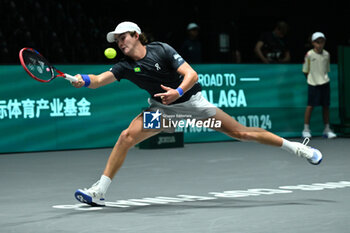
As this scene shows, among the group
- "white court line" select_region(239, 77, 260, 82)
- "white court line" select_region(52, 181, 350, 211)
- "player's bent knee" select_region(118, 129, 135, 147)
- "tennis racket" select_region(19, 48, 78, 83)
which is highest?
"tennis racket" select_region(19, 48, 78, 83)

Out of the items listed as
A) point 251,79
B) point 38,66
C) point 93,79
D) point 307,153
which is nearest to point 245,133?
point 307,153

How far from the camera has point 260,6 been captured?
893 inches

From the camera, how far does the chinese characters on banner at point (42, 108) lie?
45.8 ft

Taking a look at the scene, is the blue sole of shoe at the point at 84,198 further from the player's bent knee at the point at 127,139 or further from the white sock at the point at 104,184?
the player's bent knee at the point at 127,139

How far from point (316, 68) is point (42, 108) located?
558 cm

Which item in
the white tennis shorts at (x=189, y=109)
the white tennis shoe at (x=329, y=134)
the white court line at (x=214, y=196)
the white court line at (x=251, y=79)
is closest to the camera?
the white court line at (x=214, y=196)

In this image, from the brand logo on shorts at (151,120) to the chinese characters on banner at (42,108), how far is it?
6222 millimetres

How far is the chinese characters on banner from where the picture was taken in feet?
45.8

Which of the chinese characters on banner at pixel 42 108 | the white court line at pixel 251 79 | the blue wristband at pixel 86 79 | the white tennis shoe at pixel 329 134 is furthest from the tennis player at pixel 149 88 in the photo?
the white tennis shoe at pixel 329 134

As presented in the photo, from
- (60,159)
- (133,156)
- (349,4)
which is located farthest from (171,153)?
(349,4)

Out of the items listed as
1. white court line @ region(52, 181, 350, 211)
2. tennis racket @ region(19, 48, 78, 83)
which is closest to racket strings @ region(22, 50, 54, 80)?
tennis racket @ region(19, 48, 78, 83)

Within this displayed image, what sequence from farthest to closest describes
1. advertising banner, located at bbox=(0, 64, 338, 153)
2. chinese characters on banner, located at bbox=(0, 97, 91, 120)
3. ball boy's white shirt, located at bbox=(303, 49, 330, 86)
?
ball boy's white shirt, located at bbox=(303, 49, 330, 86)
advertising banner, located at bbox=(0, 64, 338, 153)
chinese characters on banner, located at bbox=(0, 97, 91, 120)

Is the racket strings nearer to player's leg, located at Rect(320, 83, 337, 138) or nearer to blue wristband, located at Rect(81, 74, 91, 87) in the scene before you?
blue wristband, located at Rect(81, 74, 91, 87)

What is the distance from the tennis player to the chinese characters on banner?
6020 millimetres
